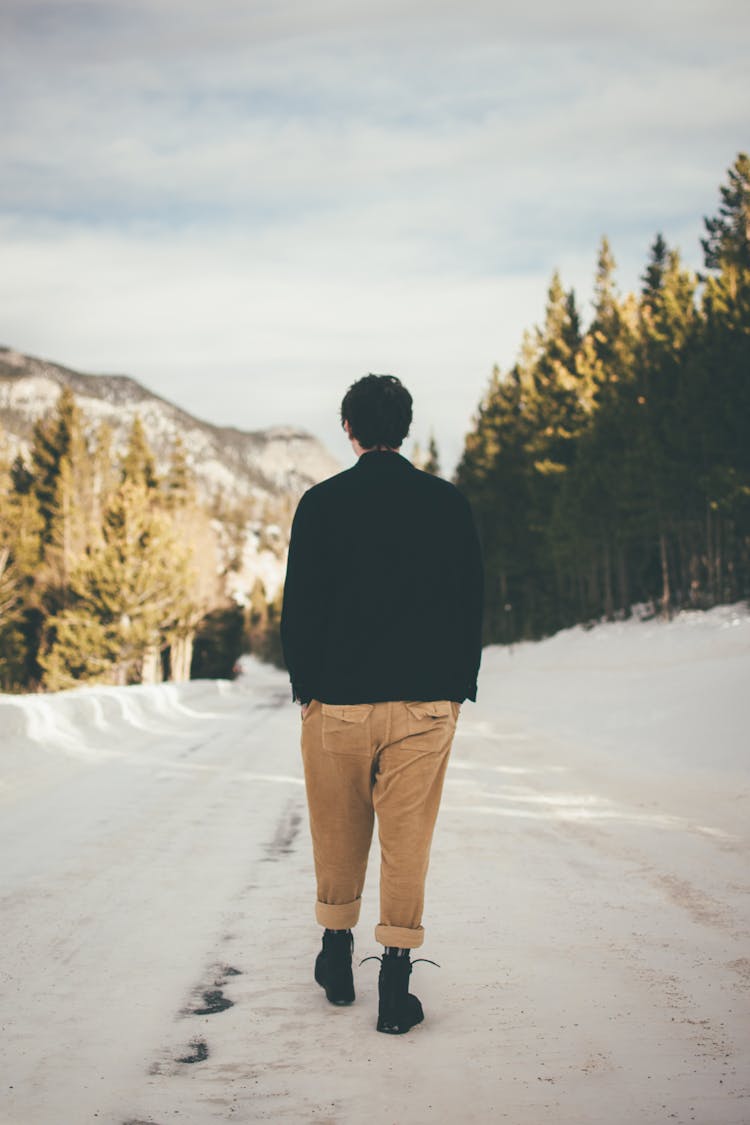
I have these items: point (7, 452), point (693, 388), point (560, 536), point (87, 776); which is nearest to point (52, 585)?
point (7, 452)

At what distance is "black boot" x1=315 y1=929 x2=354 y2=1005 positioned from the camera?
3.09 metres

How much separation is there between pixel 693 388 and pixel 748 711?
17.7 m

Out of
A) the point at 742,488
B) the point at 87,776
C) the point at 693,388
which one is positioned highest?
the point at 693,388

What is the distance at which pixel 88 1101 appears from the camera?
2.36 meters

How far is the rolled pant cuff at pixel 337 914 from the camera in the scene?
3.12 metres

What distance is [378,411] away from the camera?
3.27 metres

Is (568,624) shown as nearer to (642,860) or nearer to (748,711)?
(748,711)

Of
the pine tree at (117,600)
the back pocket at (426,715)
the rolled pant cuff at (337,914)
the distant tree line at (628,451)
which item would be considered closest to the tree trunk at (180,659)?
the pine tree at (117,600)

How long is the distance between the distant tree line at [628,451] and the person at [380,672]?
23.4 meters

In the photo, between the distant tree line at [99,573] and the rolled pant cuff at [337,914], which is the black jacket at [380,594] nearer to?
the rolled pant cuff at [337,914]

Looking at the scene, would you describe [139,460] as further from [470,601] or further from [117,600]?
[470,601]

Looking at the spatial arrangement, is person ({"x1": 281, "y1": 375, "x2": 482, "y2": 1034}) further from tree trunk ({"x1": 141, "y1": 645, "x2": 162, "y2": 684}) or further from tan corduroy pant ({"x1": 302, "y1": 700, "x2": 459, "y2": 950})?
tree trunk ({"x1": 141, "y1": 645, "x2": 162, "y2": 684})

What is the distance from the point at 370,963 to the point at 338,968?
0.57m

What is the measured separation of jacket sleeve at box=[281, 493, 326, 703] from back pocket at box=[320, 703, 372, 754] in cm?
12
